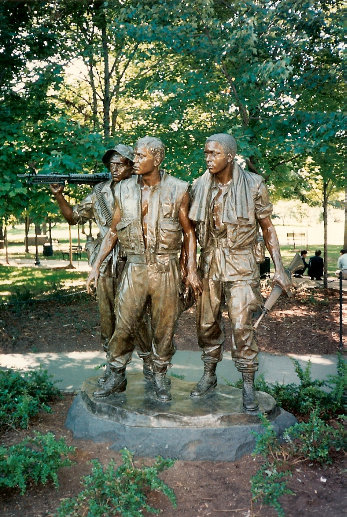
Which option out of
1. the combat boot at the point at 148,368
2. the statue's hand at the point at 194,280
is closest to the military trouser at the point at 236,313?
the statue's hand at the point at 194,280

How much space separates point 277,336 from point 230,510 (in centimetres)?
570

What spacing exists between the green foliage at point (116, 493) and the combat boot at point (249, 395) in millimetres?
1114

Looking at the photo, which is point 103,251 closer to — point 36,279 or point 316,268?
point 316,268

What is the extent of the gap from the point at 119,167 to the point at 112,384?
2.05m

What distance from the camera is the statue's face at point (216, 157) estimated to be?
14.8ft

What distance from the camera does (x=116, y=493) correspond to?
12.5 ft

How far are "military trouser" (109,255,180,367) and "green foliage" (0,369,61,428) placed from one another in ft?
3.55

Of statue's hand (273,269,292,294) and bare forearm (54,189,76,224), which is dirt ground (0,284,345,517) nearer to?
statue's hand (273,269,292,294)

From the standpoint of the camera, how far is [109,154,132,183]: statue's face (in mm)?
5184

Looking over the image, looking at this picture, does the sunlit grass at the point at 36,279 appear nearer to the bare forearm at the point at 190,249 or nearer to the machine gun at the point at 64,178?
the machine gun at the point at 64,178

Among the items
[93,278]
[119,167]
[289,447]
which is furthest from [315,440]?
[119,167]

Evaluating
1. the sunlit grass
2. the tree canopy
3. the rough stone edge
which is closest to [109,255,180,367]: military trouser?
the rough stone edge

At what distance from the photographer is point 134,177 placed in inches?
193

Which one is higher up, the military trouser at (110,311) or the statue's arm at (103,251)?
the statue's arm at (103,251)
